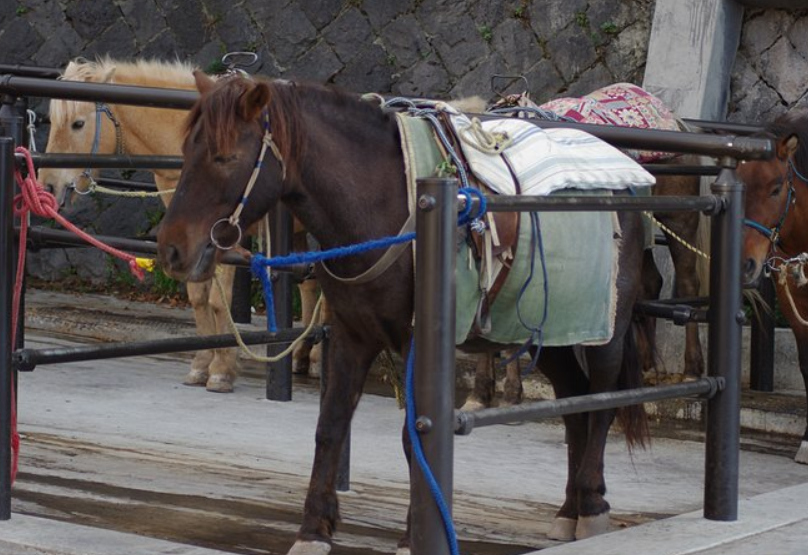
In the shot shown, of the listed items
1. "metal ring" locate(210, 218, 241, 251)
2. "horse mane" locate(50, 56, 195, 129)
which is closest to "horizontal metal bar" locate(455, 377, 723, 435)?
"metal ring" locate(210, 218, 241, 251)

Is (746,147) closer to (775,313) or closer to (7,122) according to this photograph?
(7,122)

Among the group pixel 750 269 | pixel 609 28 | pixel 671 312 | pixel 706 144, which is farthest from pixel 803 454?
pixel 609 28

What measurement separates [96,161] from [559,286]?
162 centimetres

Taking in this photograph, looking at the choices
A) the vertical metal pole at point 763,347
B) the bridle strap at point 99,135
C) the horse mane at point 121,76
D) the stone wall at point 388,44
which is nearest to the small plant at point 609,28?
the stone wall at point 388,44

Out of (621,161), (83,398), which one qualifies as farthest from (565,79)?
(621,161)

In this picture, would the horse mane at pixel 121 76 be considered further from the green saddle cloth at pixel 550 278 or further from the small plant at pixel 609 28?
the green saddle cloth at pixel 550 278

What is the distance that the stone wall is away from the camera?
8.96 metres

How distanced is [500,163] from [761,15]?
16.3ft

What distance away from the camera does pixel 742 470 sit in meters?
6.44

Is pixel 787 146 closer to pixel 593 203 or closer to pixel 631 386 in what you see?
pixel 631 386

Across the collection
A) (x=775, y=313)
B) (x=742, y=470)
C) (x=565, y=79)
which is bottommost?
(x=742, y=470)

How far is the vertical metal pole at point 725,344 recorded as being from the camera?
4.55m

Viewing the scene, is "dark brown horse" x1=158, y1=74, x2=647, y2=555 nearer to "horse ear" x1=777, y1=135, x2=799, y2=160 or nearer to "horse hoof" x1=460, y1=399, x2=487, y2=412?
"horse ear" x1=777, y1=135, x2=799, y2=160

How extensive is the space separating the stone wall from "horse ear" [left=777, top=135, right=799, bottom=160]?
215 cm
